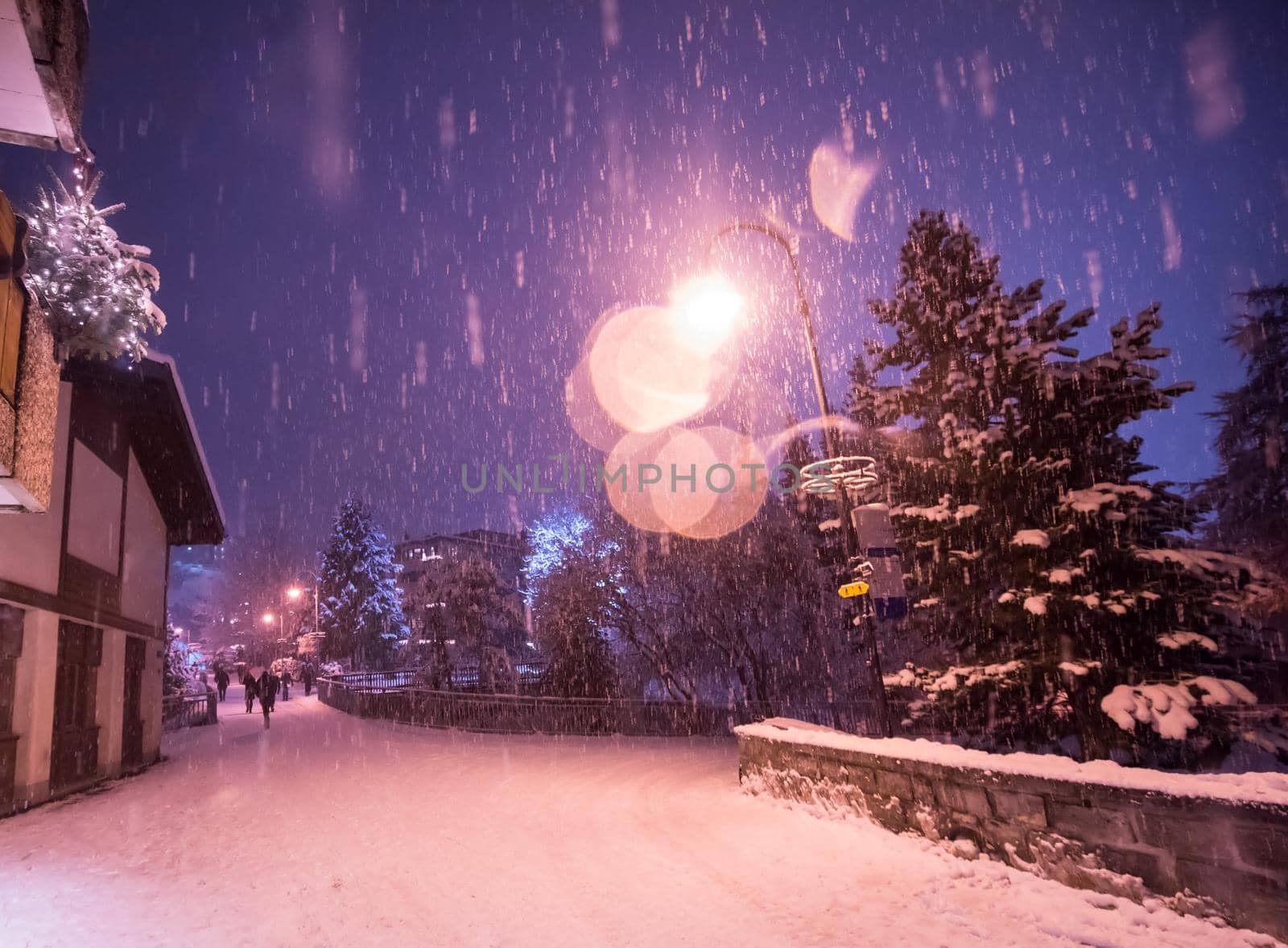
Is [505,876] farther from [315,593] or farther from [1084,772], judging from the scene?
[315,593]

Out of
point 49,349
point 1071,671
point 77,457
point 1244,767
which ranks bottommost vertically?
point 1244,767

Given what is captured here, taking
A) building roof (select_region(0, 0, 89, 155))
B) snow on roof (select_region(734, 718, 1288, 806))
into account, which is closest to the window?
building roof (select_region(0, 0, 89, 155))

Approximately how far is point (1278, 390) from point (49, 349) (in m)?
29.1

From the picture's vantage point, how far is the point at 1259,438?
2281cm

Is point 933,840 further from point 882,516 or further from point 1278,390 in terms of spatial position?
point 1278,390

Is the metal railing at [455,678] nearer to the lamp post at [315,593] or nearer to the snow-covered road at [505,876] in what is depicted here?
the lamp post at [315,593]

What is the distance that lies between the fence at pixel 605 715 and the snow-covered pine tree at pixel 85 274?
1367 cm

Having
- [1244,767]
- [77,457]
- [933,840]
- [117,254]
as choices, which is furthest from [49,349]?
[1244,767]

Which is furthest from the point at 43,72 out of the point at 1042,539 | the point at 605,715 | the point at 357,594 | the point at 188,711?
the point at 357,594

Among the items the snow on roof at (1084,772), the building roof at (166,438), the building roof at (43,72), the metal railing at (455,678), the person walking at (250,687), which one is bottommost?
the snow on roof at (1084,772)

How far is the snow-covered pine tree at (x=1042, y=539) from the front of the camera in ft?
31.3

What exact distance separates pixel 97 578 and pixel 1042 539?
15920 millimetres

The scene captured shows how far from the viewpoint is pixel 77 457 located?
41.2ft

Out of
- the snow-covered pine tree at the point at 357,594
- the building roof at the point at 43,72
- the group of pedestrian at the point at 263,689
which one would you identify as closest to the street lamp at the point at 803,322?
the building roof at the point at 43,72
